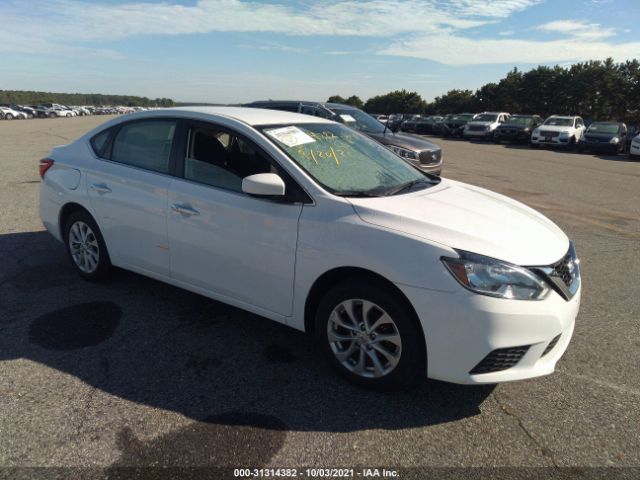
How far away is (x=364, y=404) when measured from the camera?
2.79 meters

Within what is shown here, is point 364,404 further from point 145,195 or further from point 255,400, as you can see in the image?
point 145,195

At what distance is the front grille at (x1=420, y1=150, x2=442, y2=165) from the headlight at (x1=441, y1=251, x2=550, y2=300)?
6.91 m

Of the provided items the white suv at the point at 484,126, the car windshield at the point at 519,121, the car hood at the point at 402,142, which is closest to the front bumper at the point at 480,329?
the car hood at the point at 402,142

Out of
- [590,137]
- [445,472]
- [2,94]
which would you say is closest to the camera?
[445,472]

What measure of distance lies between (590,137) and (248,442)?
24.8m

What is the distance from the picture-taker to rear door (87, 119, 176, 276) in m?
3.65

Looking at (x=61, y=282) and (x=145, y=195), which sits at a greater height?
(x=145, y=195)

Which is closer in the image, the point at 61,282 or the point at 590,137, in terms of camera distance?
the point at 61,282

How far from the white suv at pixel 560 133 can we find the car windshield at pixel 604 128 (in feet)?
2.28

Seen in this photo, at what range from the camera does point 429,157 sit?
934 cm

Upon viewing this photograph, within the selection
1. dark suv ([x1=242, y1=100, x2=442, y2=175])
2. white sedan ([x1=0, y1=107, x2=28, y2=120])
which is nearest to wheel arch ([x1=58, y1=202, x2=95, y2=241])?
dark suv ([x1=242, y1=100, x2=442, y2=175])

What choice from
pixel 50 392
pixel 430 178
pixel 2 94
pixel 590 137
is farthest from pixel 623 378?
pixel 2 94

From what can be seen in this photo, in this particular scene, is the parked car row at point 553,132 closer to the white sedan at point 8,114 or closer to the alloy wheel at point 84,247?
the alloy wheel at point 84,247

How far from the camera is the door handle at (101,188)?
399 cm
